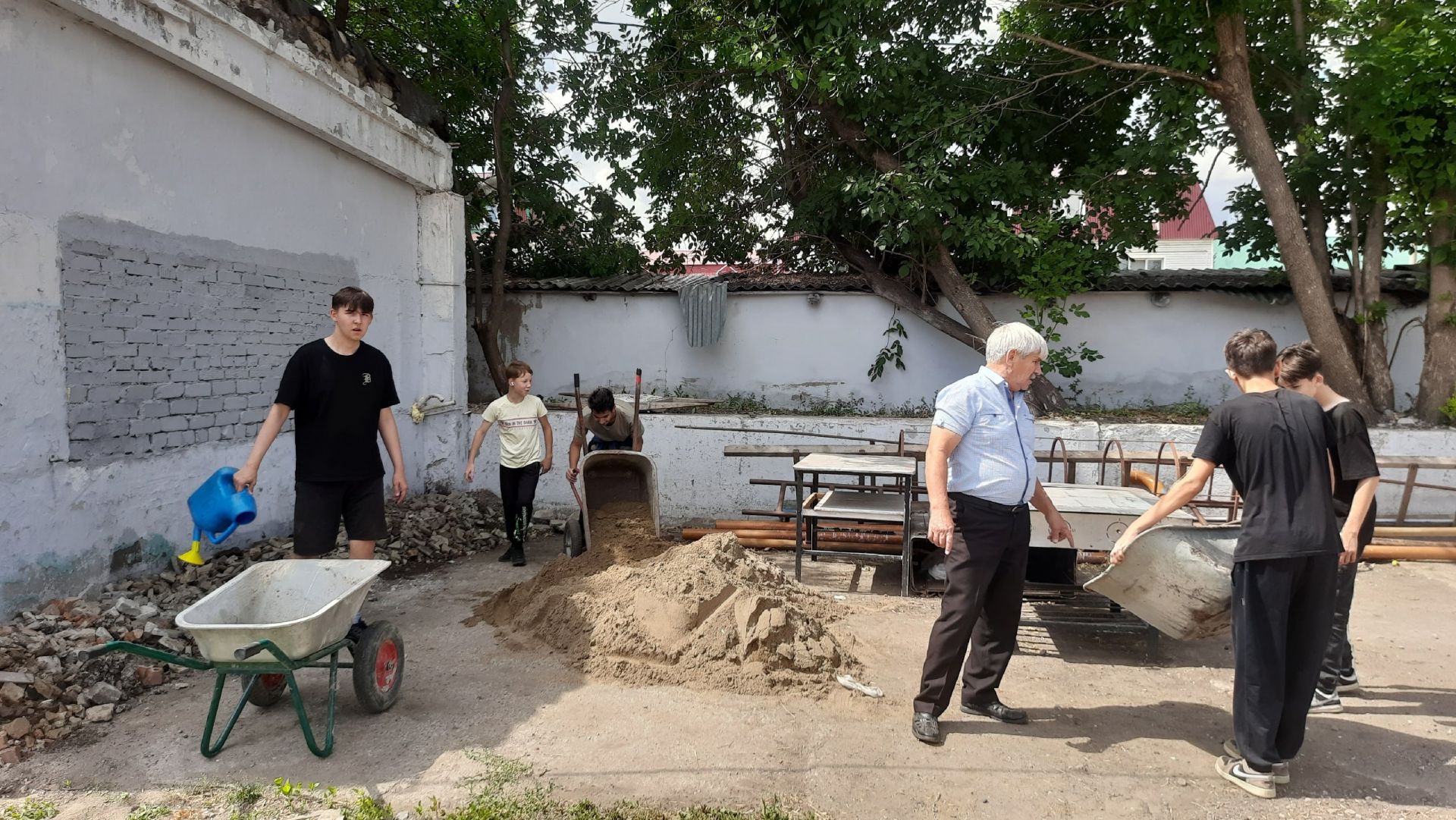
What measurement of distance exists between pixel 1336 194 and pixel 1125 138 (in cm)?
246

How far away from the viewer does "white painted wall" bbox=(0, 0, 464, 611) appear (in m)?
4.60

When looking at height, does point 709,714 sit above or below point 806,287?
below

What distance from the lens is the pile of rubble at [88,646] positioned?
147 inches

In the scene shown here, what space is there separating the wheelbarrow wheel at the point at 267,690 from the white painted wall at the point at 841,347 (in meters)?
8.09

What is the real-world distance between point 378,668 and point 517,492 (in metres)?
3.25

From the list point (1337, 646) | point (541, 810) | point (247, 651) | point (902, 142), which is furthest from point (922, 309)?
point (247, 651)

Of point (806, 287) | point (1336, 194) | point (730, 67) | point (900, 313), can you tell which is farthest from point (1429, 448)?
point (730, 67)

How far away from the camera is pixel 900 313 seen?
11.4m

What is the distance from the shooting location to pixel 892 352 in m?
11.3

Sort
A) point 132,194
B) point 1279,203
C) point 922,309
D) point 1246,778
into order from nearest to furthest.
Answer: point 1246,778 → point 132,194 → point 1279,203 → point 922,309

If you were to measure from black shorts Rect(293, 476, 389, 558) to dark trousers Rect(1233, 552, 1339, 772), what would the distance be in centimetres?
402

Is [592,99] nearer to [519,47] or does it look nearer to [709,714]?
[519,47]

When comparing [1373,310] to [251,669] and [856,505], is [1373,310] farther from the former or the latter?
[251,669]

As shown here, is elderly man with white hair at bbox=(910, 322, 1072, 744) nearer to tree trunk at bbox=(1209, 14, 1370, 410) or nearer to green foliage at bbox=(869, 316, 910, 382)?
tree trunk at bbox=(1209, 14, 1370, 410)
